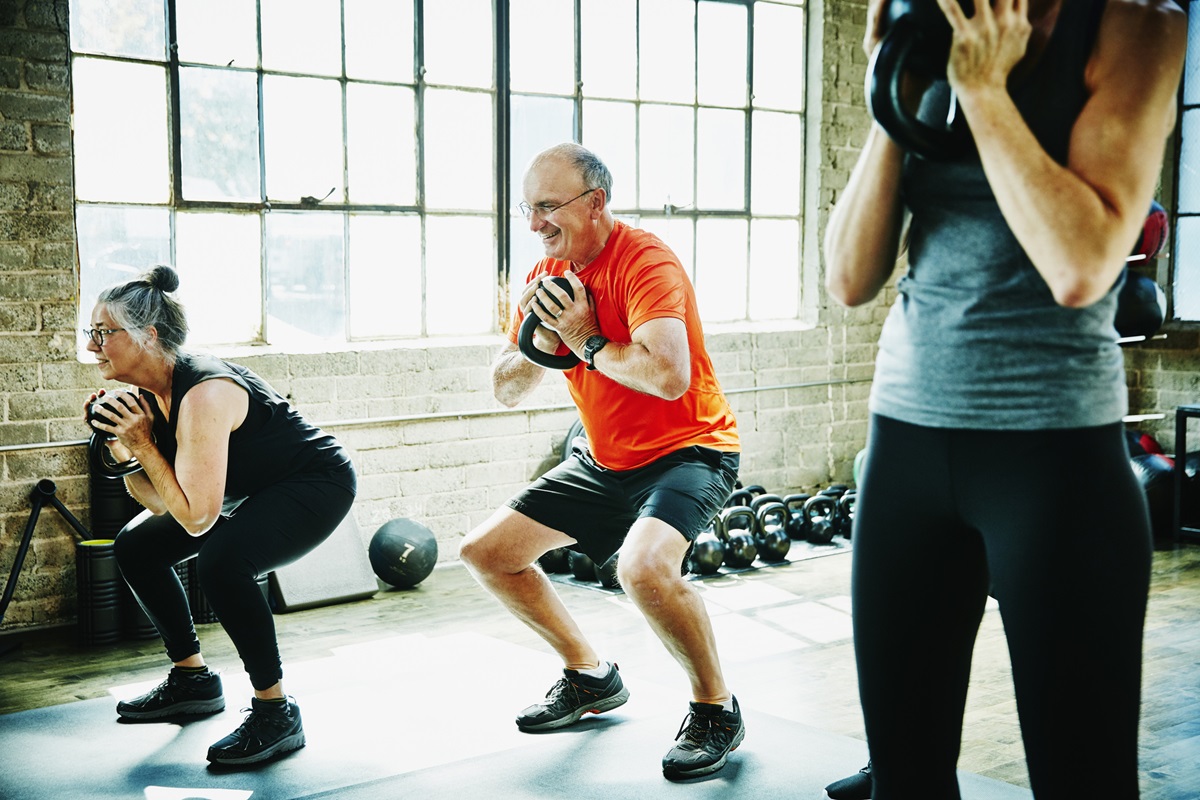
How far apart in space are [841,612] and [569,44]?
3.02m

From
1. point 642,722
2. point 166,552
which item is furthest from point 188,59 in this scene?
point 642,722

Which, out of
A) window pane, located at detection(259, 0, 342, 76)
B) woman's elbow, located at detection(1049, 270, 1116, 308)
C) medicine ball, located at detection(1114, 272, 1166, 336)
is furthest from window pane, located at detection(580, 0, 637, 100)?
woman's elbow, located at detection(1049, 270, 1116, 308)

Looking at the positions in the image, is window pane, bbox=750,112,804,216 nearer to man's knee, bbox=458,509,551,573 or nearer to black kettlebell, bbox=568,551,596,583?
black kettlebell, bbox=568,551,596,583

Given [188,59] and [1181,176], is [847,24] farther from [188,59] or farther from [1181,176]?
[188,59]

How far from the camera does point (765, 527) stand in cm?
560

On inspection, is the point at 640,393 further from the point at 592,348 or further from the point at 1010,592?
the point at 1010,592

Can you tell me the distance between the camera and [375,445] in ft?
17.4

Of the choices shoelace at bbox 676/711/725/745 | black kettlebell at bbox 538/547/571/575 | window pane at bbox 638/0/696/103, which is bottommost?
black kettlebell at bbox 538/547/571/575

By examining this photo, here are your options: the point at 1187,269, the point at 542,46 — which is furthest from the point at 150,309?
the point at 1187,269

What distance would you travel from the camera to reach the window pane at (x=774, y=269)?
6754 millimetres

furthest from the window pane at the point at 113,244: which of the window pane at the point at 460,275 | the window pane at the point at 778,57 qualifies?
the window pane at the point at 778,57

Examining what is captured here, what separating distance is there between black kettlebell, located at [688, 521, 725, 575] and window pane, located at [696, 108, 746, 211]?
2024mm

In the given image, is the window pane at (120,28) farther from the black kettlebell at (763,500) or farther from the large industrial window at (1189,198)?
the large industrial window at (1189,198)

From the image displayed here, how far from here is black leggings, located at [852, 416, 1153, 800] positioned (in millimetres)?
1251
